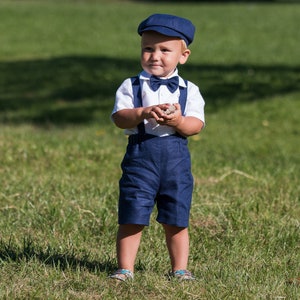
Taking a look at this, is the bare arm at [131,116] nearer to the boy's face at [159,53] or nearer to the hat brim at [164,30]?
the boy's face at [159,53]

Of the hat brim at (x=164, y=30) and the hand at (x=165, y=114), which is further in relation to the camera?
the hat brim at (x=164, y=30)

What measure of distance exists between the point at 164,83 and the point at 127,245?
3.03 feet

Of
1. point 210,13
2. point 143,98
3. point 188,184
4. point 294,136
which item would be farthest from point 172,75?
point 210,13

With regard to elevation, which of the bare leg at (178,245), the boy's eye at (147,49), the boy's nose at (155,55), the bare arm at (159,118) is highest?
the boy's eye at (147,49)

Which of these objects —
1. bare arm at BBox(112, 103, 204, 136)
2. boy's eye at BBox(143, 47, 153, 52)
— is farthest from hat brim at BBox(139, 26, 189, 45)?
bare arm at BBox(112, 103, 204, 136)

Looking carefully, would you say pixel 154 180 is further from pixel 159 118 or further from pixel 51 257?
pixel 51 257

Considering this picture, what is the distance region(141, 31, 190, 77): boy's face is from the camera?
4555 millimetres

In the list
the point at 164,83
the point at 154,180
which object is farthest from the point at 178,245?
the point at 164,83

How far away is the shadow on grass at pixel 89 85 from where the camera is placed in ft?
50.8

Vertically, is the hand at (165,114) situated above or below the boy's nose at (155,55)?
below

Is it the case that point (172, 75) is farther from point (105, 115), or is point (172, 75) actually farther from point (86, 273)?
point (105, 115)

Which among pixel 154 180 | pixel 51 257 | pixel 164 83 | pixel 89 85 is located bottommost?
pixel 51 257

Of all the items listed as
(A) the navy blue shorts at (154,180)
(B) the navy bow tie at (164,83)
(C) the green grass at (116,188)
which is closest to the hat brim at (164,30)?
(B) the navy bow tie at (164,83)

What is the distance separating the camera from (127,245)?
464cm
